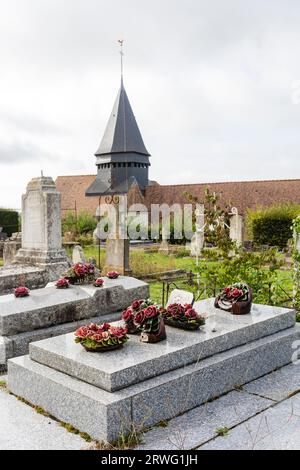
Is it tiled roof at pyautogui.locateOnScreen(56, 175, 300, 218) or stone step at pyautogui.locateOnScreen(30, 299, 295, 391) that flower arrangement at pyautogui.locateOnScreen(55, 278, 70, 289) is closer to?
stone step at pyautogui.locateOnScreen(30, 299, 295, 391)

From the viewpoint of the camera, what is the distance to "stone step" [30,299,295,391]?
3.95 m

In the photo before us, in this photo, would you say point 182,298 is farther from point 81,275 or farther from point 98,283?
point 81,275

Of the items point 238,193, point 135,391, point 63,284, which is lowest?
point 135,391

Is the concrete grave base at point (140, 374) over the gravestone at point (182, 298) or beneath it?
beneath

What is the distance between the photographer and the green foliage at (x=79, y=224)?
27.9m

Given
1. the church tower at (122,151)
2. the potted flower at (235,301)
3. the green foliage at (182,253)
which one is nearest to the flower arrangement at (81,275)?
the potted flower at (235,301)

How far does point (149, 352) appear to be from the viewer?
427 cm

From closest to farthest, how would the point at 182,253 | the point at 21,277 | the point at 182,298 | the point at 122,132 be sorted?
the point at 182,298 < the point at 21,277 < the point at 182,253 < the point at 122,132

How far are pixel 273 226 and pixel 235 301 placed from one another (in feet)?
62.2

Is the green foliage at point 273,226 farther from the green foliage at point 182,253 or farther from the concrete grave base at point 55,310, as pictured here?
the concrete grave base at point 55,310

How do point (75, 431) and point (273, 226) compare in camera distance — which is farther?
point (273, 226)

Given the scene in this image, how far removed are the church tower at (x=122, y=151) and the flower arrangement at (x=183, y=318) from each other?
3302 cm

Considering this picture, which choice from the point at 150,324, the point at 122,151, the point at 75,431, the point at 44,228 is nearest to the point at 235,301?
the point at 150,324

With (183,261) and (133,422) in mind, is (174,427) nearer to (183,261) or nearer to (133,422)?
(133,422)
